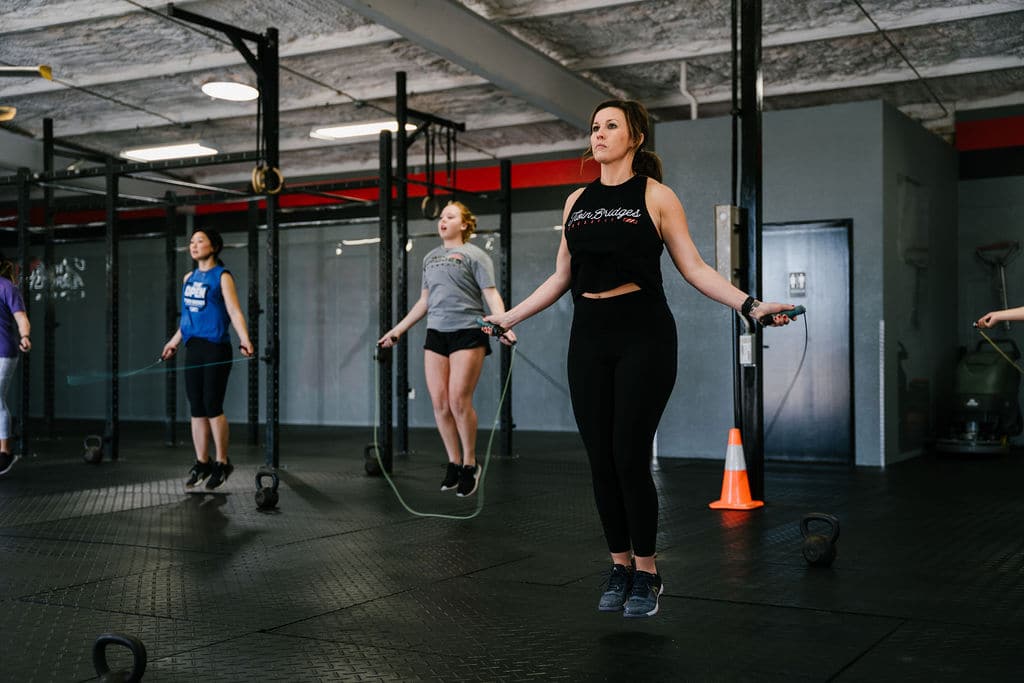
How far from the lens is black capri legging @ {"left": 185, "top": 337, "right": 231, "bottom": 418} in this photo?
19.1 feet

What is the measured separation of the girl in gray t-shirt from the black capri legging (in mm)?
994

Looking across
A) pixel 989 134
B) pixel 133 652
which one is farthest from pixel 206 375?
pixel 989 134

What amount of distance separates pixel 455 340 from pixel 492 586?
7.58ft

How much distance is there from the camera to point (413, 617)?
10.3ft

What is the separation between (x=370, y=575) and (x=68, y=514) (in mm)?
2346

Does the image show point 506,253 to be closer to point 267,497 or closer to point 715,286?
point 267,497

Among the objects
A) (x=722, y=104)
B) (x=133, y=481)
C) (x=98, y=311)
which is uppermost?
(x=722, y=104)

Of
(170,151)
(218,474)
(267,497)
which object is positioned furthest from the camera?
(170,151)

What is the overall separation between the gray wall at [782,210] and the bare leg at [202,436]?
3.84 metres

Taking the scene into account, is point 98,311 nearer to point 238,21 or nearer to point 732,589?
point 238,21

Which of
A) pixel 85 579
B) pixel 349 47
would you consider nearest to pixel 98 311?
pixel 349 47

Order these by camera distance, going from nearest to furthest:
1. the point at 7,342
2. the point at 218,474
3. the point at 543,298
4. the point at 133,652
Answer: the point at 133,652, the point at 543,298, the point at 218,474, the point at 7,342

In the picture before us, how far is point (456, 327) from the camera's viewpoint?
5.68m

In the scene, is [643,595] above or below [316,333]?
below
